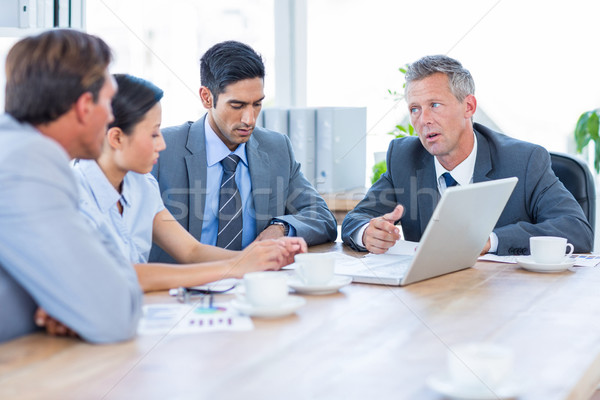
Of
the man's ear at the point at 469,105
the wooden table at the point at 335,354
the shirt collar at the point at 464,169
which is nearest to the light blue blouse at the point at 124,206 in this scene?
the wooden table at the point at 335,354

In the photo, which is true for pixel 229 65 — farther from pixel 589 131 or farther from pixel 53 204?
pixel 589 131

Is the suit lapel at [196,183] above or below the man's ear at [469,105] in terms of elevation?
below

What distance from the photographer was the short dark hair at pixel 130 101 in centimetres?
175

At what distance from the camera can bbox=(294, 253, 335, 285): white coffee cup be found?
1522mm

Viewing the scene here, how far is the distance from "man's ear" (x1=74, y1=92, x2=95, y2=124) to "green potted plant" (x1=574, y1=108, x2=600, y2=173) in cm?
276

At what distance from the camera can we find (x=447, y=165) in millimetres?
2422

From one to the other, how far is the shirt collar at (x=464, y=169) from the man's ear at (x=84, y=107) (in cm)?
143

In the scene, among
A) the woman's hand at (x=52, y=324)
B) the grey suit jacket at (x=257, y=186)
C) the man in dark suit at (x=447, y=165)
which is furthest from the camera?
the grey suit jacket at (x=257, y=186)

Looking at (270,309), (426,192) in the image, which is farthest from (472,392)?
(426,192)

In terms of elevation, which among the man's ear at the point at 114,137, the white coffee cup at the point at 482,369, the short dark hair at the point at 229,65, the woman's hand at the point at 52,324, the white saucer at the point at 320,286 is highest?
the short dark hair at the point at 229,65

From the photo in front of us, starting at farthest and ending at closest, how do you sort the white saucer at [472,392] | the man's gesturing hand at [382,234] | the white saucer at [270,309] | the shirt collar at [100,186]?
the man's gesturing hand at [382,234] < the shirt collar at [100,186] < the white saucer at [270,309] < the white saucer at [472,392]

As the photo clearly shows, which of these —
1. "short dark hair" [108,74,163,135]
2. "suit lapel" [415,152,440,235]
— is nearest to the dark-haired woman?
"short dark hair" [108,74,163,135]

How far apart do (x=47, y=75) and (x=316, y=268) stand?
2.22 ft

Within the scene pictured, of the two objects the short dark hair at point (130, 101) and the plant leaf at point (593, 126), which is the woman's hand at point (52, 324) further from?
the plant leaf at point (593, 126)
